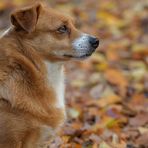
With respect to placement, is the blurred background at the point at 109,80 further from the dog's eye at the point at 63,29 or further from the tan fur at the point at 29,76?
the dog's eye at the point at 63,29

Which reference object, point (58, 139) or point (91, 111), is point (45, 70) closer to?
point (58, 139)

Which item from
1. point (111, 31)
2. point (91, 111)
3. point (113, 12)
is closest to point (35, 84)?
point (91, 111)

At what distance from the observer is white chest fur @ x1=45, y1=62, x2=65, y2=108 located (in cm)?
599

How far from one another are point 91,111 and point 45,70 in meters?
2.14

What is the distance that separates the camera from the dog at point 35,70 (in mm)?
5586

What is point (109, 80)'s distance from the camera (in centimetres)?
937

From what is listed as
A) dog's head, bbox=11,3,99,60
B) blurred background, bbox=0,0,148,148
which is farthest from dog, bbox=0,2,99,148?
blurred background, bbox=0,0,148,148

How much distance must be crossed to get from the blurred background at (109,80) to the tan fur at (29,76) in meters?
0.84

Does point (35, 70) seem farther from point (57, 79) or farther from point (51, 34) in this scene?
point (51, 34)

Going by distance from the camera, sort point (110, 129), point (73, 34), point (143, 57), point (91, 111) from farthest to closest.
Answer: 1. point (143, 57)
2. point (91, 111)
3. point (110, 129)
4. point (73, 34)

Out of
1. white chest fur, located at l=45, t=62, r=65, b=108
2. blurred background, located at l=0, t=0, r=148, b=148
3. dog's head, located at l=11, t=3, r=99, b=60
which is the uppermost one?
dog's head, located at l=11, t=3, r=99, b=60

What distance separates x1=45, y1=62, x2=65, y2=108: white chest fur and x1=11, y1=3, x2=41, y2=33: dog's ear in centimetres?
40

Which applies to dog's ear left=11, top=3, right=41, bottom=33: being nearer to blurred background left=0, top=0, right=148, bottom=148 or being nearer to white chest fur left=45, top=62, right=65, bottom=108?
white chest fur left=45, top=62, right=65, bottom=108

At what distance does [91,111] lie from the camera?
796 cm
